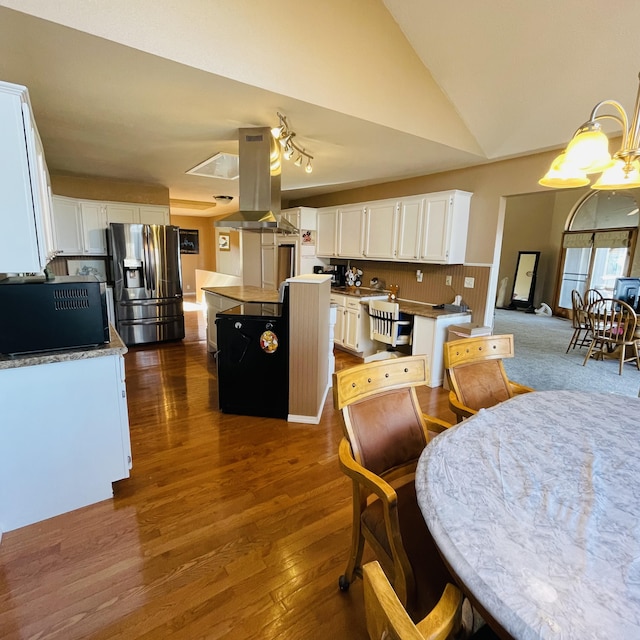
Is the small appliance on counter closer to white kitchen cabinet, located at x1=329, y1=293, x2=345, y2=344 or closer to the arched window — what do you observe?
white kitchen cabinet, located at x1=329, y1=293, x2=345, y2=344

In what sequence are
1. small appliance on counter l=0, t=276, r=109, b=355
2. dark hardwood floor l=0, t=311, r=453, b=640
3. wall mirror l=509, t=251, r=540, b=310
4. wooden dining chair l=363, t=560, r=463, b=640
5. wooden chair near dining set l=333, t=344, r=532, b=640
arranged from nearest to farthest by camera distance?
wooden dining chair l=363, t=560, r=463, b=640, wooden chair near dining set l=333, t=344, r=532, b=640, dark hardwood floor l=0, t=311, r=453, b=640, small appliance on counter l=0, t=276, r=109, b=355, wall mirror l=509, t=251, r=540, b=310

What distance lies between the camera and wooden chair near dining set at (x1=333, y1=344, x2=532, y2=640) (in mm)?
907

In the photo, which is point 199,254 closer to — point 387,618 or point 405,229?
point 405,229

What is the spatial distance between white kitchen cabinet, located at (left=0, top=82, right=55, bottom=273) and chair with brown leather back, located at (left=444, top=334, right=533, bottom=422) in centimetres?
207

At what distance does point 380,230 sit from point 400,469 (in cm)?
358

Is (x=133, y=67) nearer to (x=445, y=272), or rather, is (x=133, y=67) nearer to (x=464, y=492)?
(x=464, y=492)

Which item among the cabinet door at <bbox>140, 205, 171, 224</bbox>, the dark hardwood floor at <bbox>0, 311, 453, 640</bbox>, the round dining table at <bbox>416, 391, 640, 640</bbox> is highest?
the cabinet door at <bbox>140, 205, 171, 224</bbox>

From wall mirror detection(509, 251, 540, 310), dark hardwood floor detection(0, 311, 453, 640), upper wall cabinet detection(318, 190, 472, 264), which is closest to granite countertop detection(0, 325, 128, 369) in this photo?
dark hardwood floor detection(0, 311, 453, 640)

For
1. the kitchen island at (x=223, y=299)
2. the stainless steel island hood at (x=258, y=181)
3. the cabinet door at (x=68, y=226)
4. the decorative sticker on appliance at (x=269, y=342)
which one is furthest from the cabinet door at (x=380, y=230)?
the cabinet door at (x=68, y=226)

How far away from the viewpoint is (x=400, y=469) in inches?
57.9

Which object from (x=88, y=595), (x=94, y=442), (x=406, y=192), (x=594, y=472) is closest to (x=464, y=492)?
(x=594, y=472)

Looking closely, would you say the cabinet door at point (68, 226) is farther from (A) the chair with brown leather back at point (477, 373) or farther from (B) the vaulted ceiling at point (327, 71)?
(A) the chair with brown leather back at point (477, 373)

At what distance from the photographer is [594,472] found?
1104 mm

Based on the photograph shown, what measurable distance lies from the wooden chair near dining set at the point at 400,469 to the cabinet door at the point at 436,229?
2052mm
